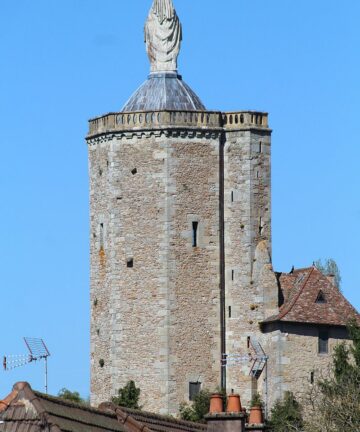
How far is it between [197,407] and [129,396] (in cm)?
283

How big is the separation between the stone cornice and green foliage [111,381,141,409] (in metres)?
10.4

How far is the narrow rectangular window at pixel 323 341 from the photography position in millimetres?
109562

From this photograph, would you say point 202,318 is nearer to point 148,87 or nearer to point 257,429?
point 148,87

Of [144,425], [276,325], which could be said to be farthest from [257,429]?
[276,325]

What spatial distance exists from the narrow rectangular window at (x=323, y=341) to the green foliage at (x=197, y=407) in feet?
16.2

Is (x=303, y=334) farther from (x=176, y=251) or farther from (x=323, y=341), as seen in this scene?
(x=176, y=251)

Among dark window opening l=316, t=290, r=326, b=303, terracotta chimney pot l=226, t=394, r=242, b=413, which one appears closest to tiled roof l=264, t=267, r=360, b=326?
dark window opening l=316, t=290, r=326, b=303

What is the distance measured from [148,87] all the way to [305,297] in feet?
37.3

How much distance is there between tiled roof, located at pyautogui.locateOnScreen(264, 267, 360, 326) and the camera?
10988 centimetres

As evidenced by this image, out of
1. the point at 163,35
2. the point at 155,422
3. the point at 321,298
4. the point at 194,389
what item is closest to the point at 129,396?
the point at 194,389

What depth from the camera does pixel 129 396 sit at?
354 feet

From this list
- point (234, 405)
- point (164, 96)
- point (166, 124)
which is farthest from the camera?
point (164, 96)

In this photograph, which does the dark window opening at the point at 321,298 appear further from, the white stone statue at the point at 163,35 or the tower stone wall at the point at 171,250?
the white stone statue at the point at 163,35

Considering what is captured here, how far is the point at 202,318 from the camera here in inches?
4338
